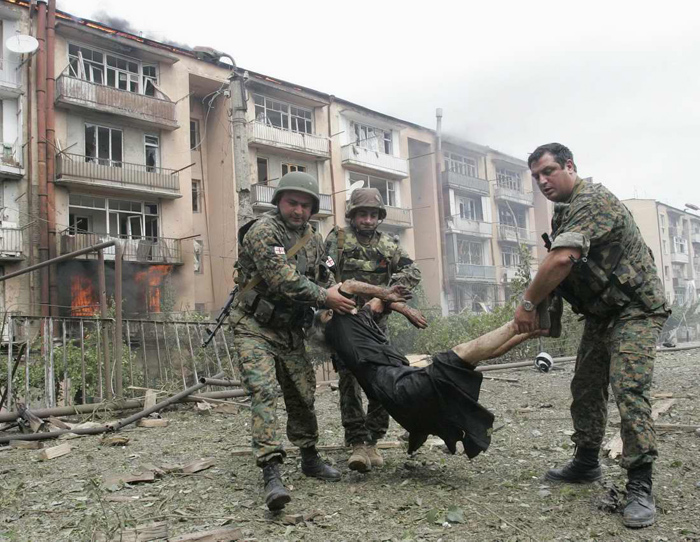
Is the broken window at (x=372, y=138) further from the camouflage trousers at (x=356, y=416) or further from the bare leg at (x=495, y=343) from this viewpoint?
the bare leg at (x=495, y=343)

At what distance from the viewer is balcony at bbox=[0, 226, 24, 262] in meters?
19.6

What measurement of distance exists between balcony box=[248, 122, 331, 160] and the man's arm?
23868 millimetres

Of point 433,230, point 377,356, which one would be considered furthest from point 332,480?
point 433,230

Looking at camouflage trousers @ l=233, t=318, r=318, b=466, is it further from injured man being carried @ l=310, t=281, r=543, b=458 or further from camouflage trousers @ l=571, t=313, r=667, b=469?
camouflage trousers @ l=571, t=313, r=667, b=469

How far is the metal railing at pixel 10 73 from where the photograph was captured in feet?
66.7

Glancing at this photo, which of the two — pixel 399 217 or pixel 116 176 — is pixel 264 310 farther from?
pixel 399 217

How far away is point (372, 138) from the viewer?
31969mm

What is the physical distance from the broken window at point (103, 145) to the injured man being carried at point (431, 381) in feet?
68.2

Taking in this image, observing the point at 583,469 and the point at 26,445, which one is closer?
the point at 583,469

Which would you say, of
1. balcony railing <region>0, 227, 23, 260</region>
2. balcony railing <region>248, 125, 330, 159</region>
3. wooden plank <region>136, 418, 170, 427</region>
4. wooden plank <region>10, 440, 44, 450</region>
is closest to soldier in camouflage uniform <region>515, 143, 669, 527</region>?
wooden plank <region>136, 418, 170, 427</region>

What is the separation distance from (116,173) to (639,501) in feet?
74.2

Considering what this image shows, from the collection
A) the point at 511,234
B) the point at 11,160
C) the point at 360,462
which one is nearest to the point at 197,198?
the point at 11,160

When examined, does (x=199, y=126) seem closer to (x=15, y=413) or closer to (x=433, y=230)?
(x=433, y=230)

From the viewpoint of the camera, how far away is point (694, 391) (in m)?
8.15
